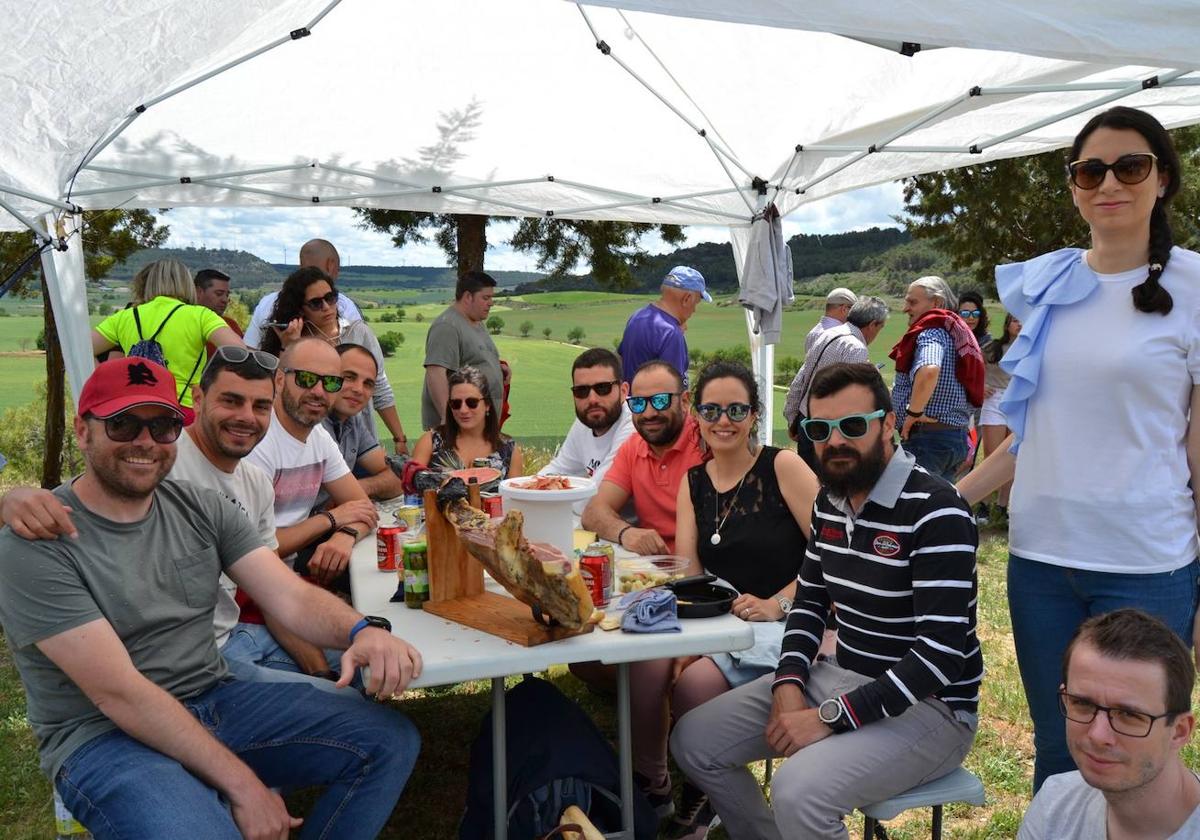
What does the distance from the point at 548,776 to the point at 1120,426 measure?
163cm

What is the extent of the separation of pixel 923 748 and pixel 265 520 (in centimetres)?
207

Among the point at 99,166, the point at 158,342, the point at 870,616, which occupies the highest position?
the point at 99,166

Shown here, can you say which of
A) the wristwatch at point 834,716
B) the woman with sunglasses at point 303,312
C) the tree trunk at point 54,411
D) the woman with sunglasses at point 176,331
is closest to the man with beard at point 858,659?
the wristwatch at point 834,716

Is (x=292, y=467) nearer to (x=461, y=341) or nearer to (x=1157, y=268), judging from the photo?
(x=461, y=341)

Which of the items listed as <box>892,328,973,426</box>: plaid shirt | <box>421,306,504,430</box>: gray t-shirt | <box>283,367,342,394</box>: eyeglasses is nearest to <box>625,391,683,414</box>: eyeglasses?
<box>283,367,342,394</box>: eyeglasses

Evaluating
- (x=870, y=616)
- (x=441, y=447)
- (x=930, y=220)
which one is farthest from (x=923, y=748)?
(x=930, y=220)

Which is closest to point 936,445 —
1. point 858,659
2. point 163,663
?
point 858,659

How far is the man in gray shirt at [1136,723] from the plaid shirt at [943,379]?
14.8 ft

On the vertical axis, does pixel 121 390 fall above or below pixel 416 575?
above

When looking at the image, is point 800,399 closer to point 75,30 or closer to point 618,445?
point 618,445

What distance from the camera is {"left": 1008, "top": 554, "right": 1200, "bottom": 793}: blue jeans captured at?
211cm

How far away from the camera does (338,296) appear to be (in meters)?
5.57

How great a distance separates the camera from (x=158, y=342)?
4.65 metres

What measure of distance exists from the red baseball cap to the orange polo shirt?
1770 millimetres
